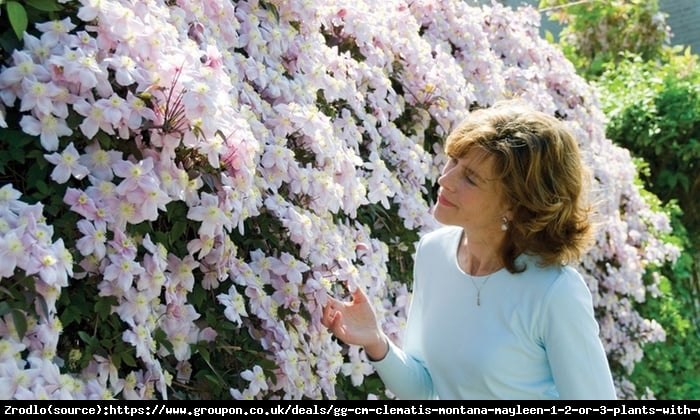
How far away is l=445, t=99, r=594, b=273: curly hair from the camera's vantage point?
197 centimetres

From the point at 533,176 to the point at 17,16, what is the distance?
3.38ft

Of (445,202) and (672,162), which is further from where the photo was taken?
(672,162)

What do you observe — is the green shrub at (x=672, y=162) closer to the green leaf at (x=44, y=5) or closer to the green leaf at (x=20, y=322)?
the green leaf at (x=44, y=5)

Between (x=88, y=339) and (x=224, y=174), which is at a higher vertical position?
(x=224, y=174)

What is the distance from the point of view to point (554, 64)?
463 centimetres

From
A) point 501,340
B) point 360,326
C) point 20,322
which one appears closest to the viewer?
point 20,322

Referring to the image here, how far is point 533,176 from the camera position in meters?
1.97

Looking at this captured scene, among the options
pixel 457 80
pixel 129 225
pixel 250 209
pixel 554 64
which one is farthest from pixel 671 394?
pixel 129 225

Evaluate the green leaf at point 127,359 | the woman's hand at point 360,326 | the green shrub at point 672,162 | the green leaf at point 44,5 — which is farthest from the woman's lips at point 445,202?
the green shrub at point 672,162

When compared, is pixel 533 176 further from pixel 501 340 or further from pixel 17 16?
pixel 17 16

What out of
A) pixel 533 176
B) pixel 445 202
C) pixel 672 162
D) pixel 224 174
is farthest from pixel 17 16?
pixel 672 162

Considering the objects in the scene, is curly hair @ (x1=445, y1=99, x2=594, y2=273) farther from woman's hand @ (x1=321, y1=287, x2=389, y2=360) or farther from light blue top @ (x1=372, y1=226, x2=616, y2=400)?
woman's hand @ (x1=321, y1=287, x2=389, y2=360)

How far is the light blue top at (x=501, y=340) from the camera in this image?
187 cm

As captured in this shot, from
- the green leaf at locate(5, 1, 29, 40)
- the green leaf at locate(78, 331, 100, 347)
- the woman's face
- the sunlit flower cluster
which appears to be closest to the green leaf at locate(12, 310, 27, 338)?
the sunlit flower cluster
